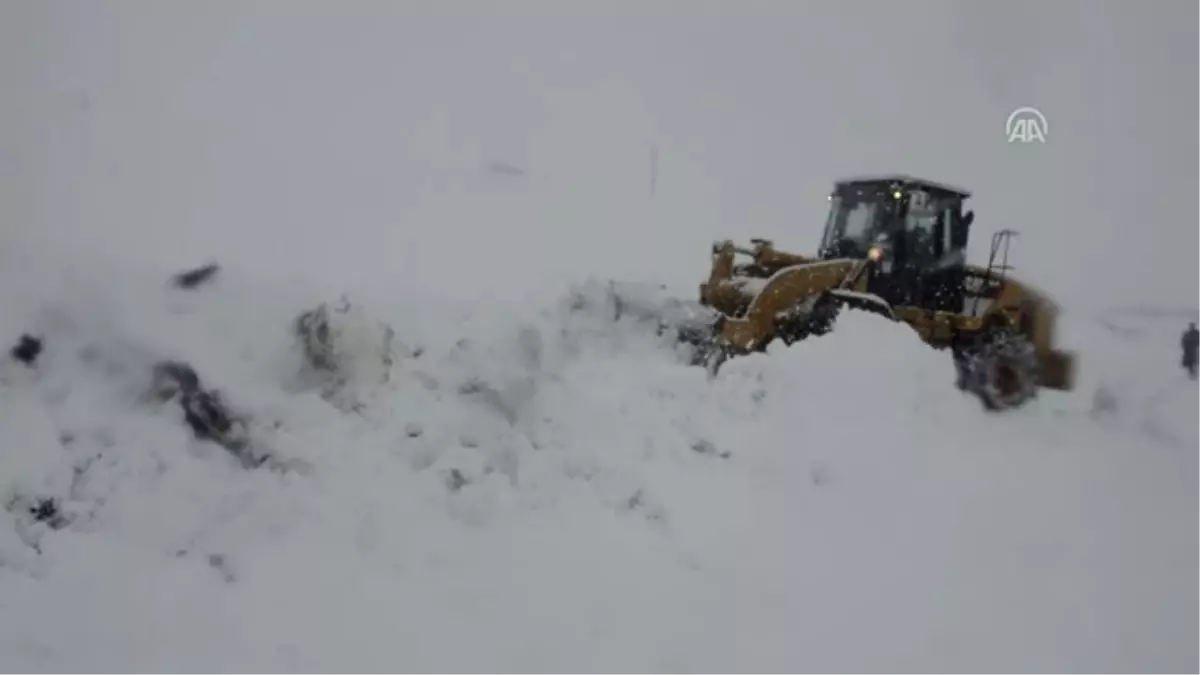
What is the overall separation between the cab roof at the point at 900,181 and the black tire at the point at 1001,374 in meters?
0.45

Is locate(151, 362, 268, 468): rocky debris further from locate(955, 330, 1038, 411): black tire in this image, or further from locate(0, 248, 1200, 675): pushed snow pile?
locate(955, 330, 1038, 411): black tire

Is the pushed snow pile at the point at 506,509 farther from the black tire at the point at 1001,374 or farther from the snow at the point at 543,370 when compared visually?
the black tire at the point at 1001,374

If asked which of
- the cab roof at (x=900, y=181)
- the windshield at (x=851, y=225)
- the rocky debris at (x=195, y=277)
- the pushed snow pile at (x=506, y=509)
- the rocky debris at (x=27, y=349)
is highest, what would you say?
the cab roof at (x=900, y=181)

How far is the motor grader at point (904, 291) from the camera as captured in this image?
224cm

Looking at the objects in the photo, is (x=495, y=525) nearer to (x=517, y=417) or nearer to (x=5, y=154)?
(x=517, y=417)

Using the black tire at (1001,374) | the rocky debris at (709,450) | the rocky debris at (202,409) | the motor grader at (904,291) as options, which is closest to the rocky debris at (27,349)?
the rocky debris at (202,409)

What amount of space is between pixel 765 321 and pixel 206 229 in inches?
55.5

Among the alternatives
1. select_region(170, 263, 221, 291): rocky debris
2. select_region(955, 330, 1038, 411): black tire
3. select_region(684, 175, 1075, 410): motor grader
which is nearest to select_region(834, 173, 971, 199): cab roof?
select_region(684, 175, 1075, 410): motor grader

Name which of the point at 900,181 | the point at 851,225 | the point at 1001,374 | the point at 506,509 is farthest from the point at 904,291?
the point at 506,509

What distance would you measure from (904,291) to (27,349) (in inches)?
82.7

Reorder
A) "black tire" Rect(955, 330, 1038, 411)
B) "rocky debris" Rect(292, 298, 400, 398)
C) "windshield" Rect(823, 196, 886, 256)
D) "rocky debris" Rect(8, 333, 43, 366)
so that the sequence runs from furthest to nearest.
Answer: "windshield" Rect(823, 196, 886, 256), "black tire" Rect(955, 330, 1038, 411), "rocky debris" Rect(292, 298, 400, 398), "rocky debris" Rect(8, 333, 43, 366)

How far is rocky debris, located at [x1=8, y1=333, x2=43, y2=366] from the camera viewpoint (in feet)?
5.72

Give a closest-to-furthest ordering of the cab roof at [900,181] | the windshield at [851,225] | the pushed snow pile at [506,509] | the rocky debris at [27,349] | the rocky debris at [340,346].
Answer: the pushed snow pile at [506,509] → the rocky debris at [27,349] → the rocky debris at [340,346] → the cab roof at [900,181] → the windshield at [851,225]

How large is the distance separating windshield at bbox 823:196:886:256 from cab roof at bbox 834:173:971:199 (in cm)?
8
